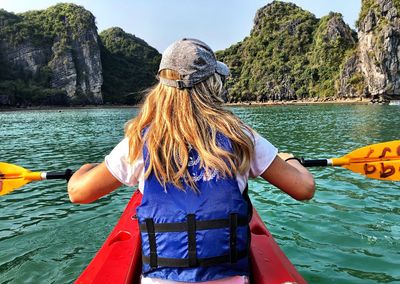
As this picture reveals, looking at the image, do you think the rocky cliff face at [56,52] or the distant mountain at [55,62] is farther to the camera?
the rocky cliff face at [56,52]

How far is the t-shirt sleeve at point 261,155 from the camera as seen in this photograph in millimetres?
2037

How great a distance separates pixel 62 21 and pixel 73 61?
21626 millimetres

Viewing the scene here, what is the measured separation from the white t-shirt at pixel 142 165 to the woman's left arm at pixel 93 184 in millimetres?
43

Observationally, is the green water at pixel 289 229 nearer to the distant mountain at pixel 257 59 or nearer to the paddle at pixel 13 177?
the paddle at pixel 13 177

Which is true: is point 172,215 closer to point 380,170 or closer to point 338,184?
point 380,170

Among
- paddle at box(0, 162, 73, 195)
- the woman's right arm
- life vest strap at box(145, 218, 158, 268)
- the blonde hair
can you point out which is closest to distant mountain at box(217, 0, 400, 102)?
paddle at box(0, 162, 73, 195)

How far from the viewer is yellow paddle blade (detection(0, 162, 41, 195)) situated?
12.4 feet

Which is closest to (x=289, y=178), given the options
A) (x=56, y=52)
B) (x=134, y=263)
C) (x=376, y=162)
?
(x=134, y=263)

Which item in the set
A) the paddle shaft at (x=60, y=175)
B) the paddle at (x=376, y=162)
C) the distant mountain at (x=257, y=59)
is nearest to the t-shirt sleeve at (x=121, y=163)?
the paddle shaft at (x=60, y=175)

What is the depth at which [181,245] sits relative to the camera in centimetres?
195

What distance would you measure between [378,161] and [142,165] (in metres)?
2.88

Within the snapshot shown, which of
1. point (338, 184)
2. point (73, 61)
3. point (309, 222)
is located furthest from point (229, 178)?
point (73, 61)

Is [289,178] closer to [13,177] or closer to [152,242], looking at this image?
[152,242]

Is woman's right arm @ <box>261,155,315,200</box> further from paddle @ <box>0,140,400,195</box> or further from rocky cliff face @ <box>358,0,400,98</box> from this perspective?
rocky cliff face @ <box>358,0,400,98</box>
